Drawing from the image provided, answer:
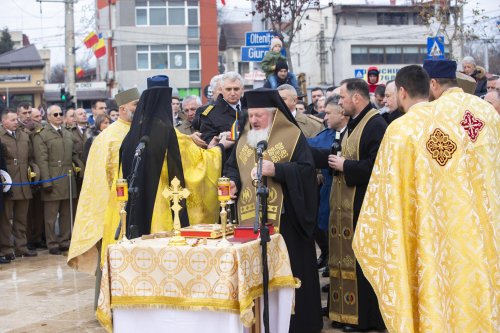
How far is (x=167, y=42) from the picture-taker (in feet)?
184

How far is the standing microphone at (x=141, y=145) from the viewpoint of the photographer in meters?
6.91

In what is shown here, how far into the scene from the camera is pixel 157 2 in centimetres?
5534

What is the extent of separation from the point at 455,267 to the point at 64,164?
9.01 metres

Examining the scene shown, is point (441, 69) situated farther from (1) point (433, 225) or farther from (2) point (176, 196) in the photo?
(2) point (176, 196)

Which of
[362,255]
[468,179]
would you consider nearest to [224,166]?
[362,255]

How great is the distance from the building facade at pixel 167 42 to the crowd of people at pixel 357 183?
4389 cm

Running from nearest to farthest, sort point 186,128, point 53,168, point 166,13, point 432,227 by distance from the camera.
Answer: point 432,227
point 186,128
point 53,168
point 166,13

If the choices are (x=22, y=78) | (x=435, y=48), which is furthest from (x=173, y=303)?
(x=22, y=78)

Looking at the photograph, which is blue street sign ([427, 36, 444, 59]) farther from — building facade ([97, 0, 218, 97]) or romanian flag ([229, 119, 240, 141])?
building facade ([97, 0, 218, 97])

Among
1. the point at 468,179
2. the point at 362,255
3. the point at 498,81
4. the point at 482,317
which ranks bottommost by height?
the point at 482,317

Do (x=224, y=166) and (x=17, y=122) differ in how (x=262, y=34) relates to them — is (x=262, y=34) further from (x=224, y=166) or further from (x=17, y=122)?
(x=224, y=166)

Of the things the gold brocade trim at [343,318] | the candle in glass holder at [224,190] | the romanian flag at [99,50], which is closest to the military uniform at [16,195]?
the gold brocade trim at [343,318]

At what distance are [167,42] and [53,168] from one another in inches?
1697

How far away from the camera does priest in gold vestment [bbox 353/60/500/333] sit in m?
5.94
